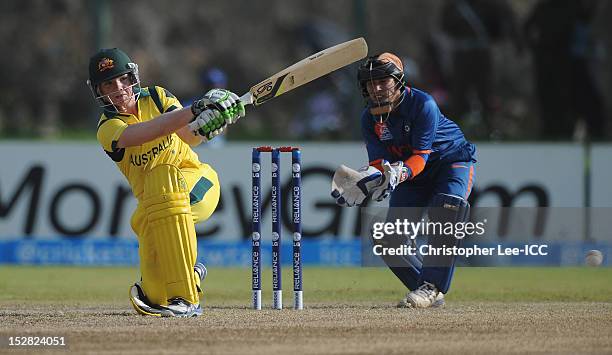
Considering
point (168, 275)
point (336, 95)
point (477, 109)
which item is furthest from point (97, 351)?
point (336, 95)

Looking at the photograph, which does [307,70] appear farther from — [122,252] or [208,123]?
[122,252]

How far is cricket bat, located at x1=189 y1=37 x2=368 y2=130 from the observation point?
24.8 ft

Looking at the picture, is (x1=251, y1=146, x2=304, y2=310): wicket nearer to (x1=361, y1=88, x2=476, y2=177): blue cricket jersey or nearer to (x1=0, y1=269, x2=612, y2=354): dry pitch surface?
(x1=0, y1=269, x2=612, y2=354): dry pitch surface

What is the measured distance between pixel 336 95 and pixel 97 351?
16.3m

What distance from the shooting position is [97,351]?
6.06 metres

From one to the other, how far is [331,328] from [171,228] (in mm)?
1139

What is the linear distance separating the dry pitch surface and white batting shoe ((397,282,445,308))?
13 cm

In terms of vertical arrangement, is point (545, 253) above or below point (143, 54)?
below

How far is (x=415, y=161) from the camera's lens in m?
7.94

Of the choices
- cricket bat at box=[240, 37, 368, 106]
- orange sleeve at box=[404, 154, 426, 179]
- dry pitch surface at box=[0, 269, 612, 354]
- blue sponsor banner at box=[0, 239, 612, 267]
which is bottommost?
dry pitch surface at box=[0, 269, 612, 354]

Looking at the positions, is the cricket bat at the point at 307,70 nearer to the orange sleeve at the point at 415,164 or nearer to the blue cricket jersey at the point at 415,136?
the blue cricket jersey at the point at 415,136

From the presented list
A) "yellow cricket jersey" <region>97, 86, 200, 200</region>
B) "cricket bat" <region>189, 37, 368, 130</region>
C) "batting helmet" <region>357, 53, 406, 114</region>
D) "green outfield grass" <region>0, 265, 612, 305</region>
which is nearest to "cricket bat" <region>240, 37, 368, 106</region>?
"cricket bat" <region>189, 37, 368, 130</region>

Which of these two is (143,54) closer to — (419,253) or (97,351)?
(419,253)

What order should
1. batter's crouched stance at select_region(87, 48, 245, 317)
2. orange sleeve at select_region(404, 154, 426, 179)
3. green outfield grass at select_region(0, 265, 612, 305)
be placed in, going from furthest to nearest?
1. green outfield grass at select_region(0, 265, 612, 305)
2. orange sleeve at select_region(404, 154, 426, 179)
3. batter's crouched stance at select_region(87, 48, 245, 317)
